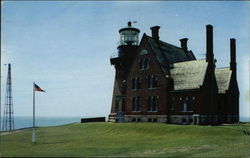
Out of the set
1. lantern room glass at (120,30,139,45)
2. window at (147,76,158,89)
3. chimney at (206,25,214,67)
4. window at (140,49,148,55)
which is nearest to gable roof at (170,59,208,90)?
chimney at (206,25,214,67)

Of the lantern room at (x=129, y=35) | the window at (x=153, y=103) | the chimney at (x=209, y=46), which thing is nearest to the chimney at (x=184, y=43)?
the lantern room at (x=129, y=35)

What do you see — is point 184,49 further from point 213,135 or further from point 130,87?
point 213,135

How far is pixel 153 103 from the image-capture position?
4578 cm

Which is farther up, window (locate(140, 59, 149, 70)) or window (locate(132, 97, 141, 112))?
window (locate(140, 59, 149, 70))

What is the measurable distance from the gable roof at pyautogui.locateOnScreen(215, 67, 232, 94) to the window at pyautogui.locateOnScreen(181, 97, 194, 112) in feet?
24.0

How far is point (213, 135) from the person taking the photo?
96.7 feet

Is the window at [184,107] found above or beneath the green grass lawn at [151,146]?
above

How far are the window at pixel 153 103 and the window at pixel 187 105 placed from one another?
4.42 metres

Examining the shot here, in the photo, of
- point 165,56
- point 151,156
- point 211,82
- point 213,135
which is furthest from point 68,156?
point 165,56

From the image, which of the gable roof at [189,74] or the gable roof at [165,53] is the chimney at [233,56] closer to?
the gable roof at [189,74]

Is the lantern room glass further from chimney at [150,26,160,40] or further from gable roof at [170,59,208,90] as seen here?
gable roof at [170,59,208,90]

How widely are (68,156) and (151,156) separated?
469 centimetres

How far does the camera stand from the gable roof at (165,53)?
152 feet

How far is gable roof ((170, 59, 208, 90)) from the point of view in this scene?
41562 mm
